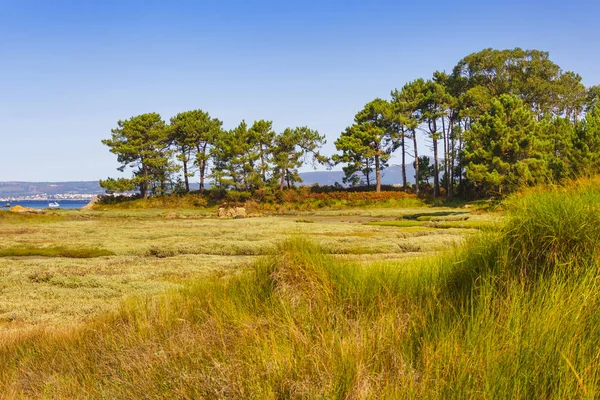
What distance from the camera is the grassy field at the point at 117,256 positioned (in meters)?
13.9

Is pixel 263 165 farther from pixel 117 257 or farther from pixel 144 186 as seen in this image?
pixel 117 257

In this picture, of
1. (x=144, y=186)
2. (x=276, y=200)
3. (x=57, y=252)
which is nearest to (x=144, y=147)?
(x=144, y=186)

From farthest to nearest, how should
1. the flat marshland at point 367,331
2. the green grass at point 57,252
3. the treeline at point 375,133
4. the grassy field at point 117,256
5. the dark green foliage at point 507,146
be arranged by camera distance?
the treeline at point 375,133 < the dark green foliage at point 507,146 < the green grass at point 57,252 < the grassy field at point 117,256 < the flat marshland at point 367,331

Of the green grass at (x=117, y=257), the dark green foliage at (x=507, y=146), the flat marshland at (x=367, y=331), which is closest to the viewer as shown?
the flat marshland at (x=367, y=331)

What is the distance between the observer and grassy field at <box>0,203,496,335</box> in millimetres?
13883

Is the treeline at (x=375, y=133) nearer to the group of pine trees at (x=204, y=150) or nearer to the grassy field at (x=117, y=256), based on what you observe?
the group of pine trees at (x=204, y=150)

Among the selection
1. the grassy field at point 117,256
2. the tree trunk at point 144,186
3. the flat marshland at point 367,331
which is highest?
the tree trunk at point 144,186

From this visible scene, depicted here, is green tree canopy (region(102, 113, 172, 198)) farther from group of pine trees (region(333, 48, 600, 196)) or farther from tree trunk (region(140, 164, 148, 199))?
group of pine trees (region(333, 48, 600, 196))

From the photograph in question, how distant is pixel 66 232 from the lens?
36906 millimetres

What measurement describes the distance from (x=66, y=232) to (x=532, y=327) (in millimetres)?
39292

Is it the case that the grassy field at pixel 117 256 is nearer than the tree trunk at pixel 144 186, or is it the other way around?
the grassy field at pixel 117 256

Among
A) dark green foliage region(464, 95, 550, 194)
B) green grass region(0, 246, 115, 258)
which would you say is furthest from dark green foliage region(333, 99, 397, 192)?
green grass region(0, 246, 115, 258)

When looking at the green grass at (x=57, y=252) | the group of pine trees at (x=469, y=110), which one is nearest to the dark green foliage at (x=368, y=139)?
the group of pine trees at (x=469, y=110)

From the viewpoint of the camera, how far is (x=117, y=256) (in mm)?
24484
